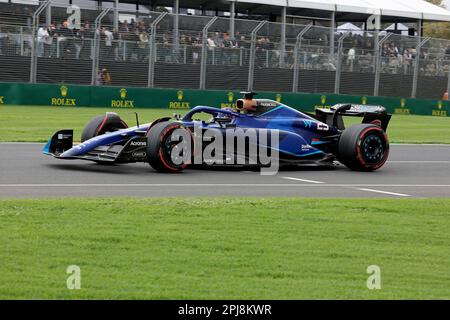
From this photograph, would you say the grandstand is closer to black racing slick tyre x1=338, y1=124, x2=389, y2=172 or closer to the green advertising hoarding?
the green advertising hoarding

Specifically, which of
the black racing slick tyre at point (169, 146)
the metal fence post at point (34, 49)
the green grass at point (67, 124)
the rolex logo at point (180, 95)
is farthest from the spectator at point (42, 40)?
the black racing slick tyre at point (169, 146)

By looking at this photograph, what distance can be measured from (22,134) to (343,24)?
3561cm

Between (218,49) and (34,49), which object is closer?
(34,49)

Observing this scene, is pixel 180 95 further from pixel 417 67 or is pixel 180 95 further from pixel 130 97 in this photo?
pixel 417 67

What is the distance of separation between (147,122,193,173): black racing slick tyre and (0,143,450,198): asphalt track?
0.49 feet

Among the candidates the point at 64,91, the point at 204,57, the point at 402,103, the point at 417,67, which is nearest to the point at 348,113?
the point at 64,91

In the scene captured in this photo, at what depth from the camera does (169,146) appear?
12.3 meters

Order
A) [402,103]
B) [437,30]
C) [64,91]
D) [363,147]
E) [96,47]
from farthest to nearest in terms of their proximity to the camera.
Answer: [437,30], [402,103], [96,47], [64,91], [363,147]

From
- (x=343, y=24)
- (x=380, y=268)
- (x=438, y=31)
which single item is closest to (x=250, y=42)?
(x=343, y=24)

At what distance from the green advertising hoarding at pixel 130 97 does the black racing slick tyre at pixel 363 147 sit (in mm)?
16340

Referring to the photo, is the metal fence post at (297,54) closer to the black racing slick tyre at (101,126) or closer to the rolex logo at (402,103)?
the rolex logo at (402,103)

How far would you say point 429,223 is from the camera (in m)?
8.55

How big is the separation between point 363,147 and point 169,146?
123 inches

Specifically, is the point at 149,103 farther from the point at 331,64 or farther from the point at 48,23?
the point at 331,64
